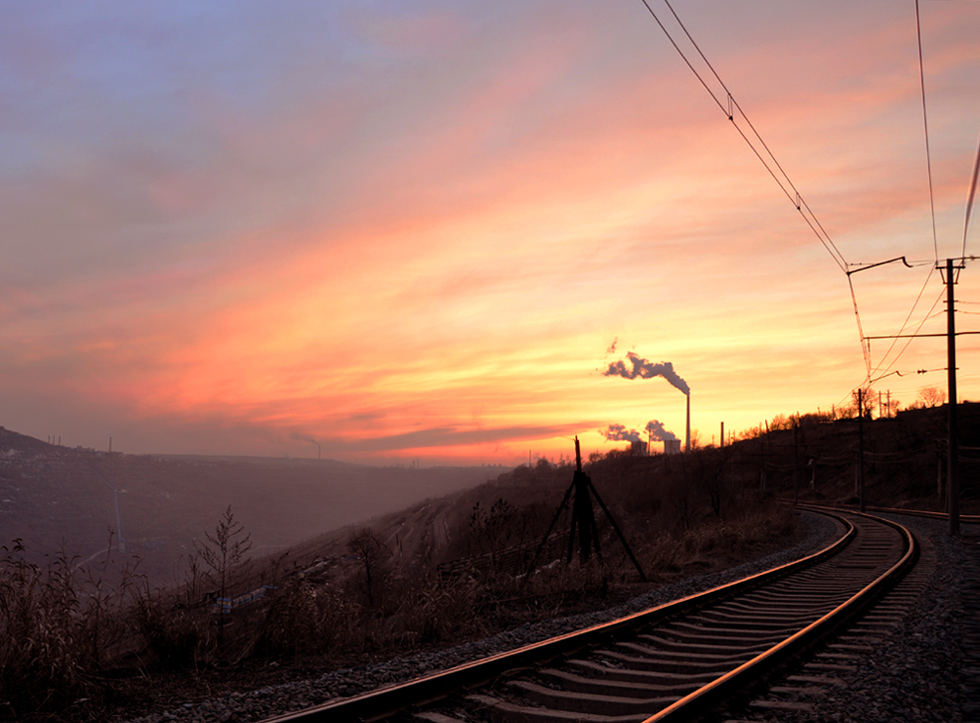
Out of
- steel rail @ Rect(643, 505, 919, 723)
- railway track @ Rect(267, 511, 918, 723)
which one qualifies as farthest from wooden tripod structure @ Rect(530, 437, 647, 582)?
steel rail @ Rect(643, 505, 919, 723)

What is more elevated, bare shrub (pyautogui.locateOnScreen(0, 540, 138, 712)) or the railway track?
bare shrub (pyautogui.locateOnScreen(0, 540, 138, 712))

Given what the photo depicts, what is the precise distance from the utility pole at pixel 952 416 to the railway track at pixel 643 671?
19339 millimetres

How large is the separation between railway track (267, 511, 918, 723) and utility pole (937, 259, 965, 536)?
1934 cm

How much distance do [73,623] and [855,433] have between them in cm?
8563

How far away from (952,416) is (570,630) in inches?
994

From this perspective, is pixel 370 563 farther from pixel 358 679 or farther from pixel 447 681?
pixel 447 681

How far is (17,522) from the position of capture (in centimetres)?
15562

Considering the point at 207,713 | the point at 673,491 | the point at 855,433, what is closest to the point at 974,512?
the point at 673,491

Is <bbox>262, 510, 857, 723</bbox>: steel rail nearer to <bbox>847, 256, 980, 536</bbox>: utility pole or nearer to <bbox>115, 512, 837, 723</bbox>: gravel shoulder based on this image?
<bbox>115, 512, 837, 723</bbox>: gravel shoulder

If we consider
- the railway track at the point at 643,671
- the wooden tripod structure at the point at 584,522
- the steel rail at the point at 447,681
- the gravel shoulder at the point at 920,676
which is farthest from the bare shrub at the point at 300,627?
the wooden tripod structure at the point at 584,522

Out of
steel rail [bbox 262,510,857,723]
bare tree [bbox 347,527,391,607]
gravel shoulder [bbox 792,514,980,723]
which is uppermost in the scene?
steel rail [bbox 262,510,857,723]

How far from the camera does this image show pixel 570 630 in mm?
8375

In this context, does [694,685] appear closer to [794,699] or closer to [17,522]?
[794,699]

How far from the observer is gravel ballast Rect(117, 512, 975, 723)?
5.33 metres
